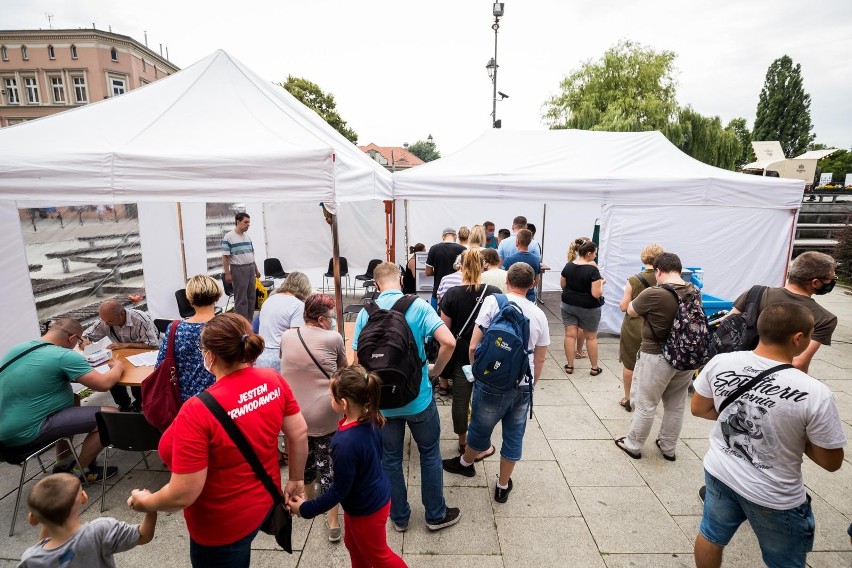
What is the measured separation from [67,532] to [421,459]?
1632mm

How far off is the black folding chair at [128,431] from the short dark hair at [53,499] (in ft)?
4.10

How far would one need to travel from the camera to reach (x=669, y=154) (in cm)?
656

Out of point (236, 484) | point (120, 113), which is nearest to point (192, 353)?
point (236, 484)

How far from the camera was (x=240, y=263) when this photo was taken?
636 cm

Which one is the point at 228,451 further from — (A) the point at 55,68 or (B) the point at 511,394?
(A) the point at 55,68

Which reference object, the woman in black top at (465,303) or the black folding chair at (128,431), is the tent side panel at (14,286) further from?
the woman in black top at (465,303)

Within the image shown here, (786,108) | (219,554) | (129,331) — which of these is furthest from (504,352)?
(786,108)

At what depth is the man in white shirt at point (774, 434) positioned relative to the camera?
5.36 ft

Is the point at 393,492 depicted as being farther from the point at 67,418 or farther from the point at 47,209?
the point at 47,209

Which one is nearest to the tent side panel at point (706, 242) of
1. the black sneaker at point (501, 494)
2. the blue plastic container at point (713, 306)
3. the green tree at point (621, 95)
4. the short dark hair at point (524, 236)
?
the short dark hair at point (524, 236)

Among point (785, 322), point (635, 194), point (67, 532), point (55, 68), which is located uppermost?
point (55, 68)

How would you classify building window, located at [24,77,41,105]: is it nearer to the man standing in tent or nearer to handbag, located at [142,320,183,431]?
the man standing in tent

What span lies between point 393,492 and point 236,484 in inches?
46.7

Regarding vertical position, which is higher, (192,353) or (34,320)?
(192,353)
